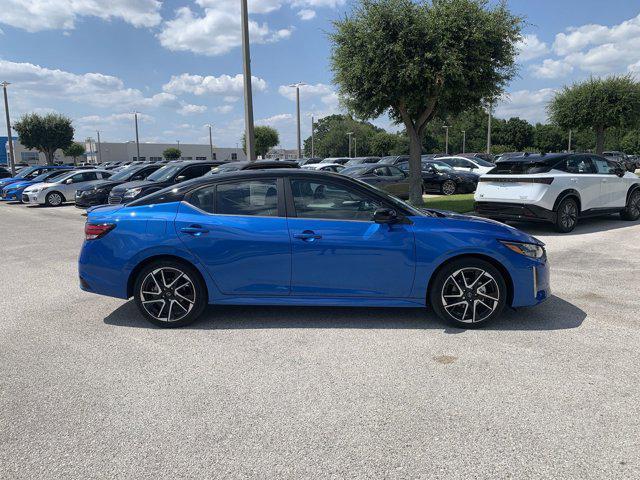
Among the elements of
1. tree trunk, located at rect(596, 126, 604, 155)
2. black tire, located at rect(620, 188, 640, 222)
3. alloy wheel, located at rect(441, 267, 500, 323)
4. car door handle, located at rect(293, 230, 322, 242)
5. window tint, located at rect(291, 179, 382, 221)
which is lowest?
alloy wheel, located at rect(441, 267, 500, 323)

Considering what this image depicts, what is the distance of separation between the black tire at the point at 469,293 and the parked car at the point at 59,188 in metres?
19.2

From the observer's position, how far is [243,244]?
184 inches

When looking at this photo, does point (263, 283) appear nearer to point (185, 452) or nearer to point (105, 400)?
point (105, 400)

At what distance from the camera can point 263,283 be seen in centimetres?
473

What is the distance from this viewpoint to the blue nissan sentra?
4.63 metres

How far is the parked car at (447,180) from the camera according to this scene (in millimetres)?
19328

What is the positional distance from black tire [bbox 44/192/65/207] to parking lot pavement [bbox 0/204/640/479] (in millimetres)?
16611

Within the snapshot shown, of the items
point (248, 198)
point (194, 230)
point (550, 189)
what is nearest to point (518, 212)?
point (550, 189)

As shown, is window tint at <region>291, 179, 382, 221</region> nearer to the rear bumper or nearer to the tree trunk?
the rear bumper

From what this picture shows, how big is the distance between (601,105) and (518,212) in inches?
767

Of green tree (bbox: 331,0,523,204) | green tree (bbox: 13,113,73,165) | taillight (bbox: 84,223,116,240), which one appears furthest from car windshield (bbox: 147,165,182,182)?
green tree (bbox: 13,113,73,165)

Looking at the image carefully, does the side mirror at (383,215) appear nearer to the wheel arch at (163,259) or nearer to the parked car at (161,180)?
the wheel arch at (163,259)

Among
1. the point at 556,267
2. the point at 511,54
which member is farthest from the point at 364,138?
the point at 556,267

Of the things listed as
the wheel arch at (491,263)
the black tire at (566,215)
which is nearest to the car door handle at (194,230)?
the wheel arch at (491,263)
